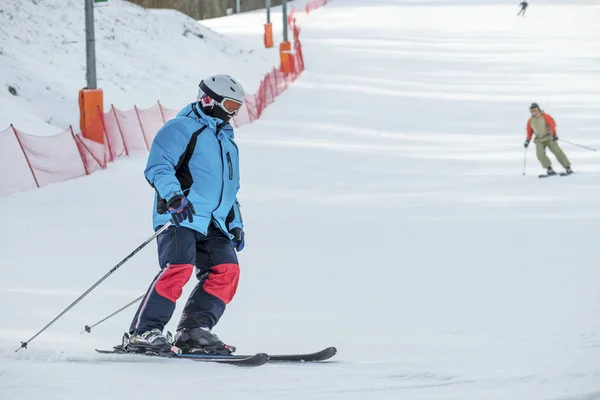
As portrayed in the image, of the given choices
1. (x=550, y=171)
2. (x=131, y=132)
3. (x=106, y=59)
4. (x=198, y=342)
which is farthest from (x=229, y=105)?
(x=106, y=59)

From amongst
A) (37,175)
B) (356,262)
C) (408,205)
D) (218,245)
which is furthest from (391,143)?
(218,245)

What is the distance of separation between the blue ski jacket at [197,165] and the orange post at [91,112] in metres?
10.8

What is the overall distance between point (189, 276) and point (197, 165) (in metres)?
0.60

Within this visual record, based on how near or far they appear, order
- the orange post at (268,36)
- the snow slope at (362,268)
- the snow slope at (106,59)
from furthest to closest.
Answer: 1. the orange post at (268,36)
2. the snow slope at (106,59)
3. the snow slope at (362,268)

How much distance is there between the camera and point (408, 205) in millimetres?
14203

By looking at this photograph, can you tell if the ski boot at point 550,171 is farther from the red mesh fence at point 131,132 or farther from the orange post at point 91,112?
the orange post at point 91,112

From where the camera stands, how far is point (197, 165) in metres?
5.25

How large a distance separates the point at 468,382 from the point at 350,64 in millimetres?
31904

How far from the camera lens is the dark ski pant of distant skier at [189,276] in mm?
5270

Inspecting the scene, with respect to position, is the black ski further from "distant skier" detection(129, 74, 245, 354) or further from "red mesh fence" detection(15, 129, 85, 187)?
"red mesh fence" detection(15, 129, 85, 187)

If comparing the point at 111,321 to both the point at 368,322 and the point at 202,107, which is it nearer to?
the point at 368,322

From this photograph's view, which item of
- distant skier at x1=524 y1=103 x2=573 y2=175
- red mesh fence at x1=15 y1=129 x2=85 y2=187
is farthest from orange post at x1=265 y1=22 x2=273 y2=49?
red mesh fence at x1=15 y1=129 x2=85 y2=187

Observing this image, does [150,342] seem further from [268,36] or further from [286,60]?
[268,36]

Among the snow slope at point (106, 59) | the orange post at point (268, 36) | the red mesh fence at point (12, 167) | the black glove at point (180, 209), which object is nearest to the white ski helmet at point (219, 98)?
the black glove at point (180, 209)
